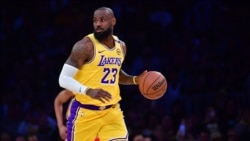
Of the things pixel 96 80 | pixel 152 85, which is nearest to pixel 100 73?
pixel 96 80

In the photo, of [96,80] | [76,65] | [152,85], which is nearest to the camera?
[76,65]

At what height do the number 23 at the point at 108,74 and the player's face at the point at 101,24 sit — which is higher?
the player's face at the point at 101,24

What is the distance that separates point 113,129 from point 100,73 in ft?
1.80

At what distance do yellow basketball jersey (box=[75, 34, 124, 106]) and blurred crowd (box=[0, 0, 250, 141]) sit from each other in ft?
8.41

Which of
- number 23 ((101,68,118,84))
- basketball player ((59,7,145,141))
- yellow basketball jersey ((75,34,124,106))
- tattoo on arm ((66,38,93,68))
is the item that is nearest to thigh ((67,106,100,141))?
basketball player ((59,7,145,141))

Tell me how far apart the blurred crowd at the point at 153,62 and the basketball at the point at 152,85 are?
88.0 inches

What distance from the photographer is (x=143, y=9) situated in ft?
45.7

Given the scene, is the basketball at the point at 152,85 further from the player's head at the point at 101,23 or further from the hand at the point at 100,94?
the hand at the point at 100,94

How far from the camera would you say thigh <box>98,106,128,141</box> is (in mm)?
6492

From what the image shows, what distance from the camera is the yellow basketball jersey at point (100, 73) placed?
6.47 m

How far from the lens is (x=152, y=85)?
6.84 m

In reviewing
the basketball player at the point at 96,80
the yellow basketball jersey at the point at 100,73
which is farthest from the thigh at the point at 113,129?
the yellow basketball jersey at the point at 100,73

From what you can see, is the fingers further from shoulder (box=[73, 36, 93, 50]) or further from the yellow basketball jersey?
shoulder (box=[73, 36, 93, 50])

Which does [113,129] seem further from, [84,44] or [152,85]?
[84,44]
